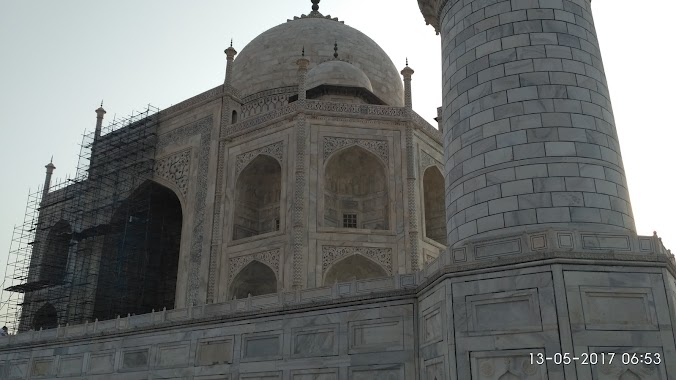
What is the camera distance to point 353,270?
18.0 metres

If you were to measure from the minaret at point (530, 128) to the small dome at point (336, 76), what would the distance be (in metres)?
12.4

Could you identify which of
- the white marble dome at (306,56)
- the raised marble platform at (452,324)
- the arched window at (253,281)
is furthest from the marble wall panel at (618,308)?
the white marble dome at (306,56)

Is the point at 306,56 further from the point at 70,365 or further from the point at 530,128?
the point at 530,128

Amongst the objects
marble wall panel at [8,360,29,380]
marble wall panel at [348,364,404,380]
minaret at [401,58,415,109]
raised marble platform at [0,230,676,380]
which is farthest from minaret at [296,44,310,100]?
marble wall panel at [348,364,404,380]

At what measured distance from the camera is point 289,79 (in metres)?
24.8

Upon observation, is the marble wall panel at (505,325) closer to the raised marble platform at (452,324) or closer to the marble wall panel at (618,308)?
the raised marble platform at (452,324)

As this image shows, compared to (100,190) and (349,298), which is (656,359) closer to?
(349,298)

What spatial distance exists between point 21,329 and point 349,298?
19.9 meters

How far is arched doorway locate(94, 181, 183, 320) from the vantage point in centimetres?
2205

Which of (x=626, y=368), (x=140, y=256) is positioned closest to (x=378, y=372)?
(x=626, y=368)

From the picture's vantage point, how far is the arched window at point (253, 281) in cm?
1819

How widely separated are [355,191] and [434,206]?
329cm

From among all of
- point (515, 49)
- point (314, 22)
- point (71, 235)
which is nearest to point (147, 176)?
point (71, 235)

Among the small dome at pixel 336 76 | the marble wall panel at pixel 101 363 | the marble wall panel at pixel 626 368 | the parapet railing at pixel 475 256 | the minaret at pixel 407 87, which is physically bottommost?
the marble wall panel at pixel 626 368
